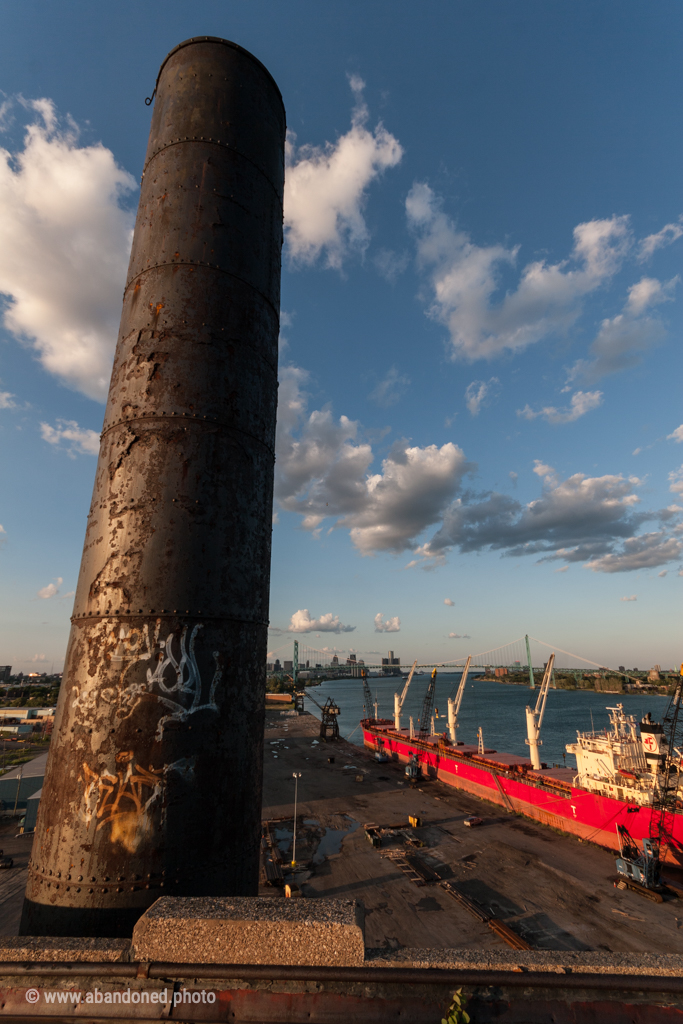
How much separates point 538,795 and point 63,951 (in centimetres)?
3830

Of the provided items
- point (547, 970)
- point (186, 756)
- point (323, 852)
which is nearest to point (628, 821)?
point (323, 852)

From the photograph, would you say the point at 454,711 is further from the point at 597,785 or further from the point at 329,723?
the point at 597,785

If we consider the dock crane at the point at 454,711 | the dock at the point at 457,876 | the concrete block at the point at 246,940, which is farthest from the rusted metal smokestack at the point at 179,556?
the dock crane at the point at 454,711

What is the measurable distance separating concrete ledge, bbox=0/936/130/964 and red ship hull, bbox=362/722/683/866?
114 feet

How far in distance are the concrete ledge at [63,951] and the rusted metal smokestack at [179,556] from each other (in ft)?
1.61

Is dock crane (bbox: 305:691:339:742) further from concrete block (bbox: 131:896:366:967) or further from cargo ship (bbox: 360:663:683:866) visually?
concrete block (bbox: 131:896:366:967)

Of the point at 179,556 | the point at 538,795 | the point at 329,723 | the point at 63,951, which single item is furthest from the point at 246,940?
the point at 329,723

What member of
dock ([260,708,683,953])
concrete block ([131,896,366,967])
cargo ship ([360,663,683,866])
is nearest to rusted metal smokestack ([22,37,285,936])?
concrete block ([131,896,366,967])

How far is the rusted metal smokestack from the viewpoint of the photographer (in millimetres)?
4105

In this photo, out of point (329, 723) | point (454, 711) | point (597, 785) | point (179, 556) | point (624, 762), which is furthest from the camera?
point (329, 723)

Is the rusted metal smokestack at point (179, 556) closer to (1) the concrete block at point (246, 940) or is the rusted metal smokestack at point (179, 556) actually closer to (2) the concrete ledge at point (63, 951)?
(2) the concrete ledge at point (63, 951)

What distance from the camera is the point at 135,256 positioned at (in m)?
5.80

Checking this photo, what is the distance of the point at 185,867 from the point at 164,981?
0.95m

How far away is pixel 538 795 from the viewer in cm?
3262
